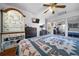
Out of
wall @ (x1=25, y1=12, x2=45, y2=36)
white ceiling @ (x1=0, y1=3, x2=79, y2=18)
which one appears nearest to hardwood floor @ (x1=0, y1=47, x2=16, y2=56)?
wall @ (x1=25, y1=12, x2=45, y2=36)

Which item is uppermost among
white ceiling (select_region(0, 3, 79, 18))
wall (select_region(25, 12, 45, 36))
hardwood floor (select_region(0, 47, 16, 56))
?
white ceiling (select_region(0, 3, 79, 18))

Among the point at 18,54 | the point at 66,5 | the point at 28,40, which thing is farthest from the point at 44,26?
the point at 18,54

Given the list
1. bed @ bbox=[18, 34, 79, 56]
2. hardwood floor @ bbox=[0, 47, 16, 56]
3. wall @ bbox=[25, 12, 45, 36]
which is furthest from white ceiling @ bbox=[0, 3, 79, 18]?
hardwood floor @ bbox=[0, 47, 16, 56]

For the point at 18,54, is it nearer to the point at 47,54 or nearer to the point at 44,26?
the point at 47,54

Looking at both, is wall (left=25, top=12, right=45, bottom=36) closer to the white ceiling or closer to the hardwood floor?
the white ceiling

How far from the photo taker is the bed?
180 cm

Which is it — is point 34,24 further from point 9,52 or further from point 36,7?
point 9,52

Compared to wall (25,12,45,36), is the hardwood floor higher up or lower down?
lower down

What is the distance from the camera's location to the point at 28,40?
1918 mm

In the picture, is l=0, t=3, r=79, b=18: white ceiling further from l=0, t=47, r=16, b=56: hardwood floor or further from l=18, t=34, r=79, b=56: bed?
A: l=0, t=47, r=16, b=56: hardwood floor

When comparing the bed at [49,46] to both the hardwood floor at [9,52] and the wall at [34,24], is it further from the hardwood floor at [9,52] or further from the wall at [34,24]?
the wall at [34,24]

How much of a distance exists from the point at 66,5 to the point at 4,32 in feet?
3.66

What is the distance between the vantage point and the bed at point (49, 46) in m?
1.80

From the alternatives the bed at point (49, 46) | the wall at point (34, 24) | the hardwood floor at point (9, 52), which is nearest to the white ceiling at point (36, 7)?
the wall at point (34, 24)
